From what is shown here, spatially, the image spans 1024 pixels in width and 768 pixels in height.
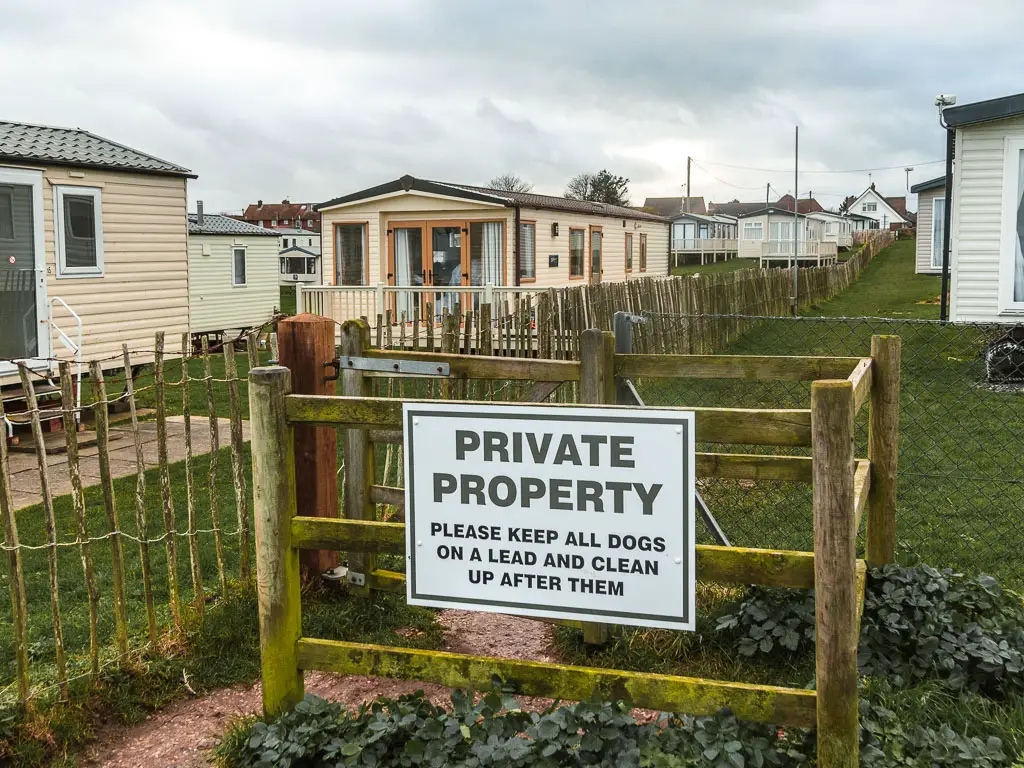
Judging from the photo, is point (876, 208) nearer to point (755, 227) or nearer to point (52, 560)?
point (755, 227)

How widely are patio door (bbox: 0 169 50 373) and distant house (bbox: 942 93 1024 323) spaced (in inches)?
496

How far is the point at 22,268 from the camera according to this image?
1280cm

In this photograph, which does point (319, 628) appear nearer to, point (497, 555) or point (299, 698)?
point (299, 698)

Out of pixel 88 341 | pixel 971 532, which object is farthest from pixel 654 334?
pixel 88 341

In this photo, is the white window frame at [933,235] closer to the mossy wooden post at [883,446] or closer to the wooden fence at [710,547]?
the mossy wooden post at [883,446]

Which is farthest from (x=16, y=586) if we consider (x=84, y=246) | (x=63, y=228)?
(x=84, y=246)

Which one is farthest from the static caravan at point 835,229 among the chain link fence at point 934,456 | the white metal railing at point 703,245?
the chain link fence at point 934,456

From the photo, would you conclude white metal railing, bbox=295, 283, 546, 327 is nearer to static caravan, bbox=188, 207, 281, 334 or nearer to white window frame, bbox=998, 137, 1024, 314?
white window frame, bbox=998, 137, 1024, 314

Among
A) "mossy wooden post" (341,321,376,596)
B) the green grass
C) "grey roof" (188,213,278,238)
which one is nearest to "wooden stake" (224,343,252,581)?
"mossy wooden post" (341,321,376,596)

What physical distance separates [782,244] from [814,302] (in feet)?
82.8

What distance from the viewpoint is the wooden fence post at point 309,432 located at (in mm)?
4848

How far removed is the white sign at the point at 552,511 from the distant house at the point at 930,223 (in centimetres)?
2652

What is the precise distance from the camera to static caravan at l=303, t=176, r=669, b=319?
19.7 meters

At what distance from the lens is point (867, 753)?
9.44 ft
